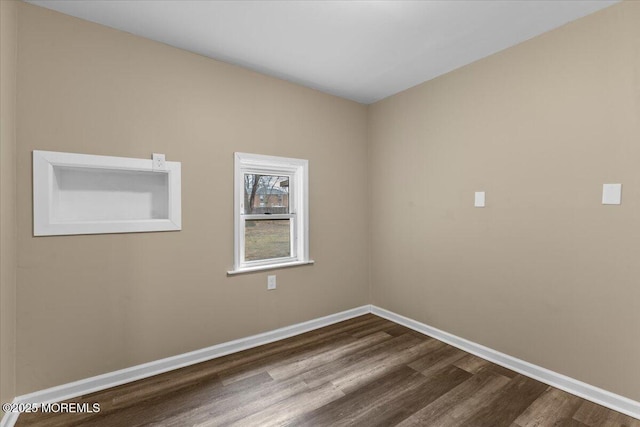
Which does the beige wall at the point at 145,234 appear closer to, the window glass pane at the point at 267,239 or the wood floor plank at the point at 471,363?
the window glass pane at the point at 267,239

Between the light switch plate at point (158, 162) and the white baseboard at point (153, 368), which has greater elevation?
the light switch plate at point (158, 162)

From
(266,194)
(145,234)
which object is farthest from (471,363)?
(145,234)

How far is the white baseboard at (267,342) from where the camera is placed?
6.07 feet

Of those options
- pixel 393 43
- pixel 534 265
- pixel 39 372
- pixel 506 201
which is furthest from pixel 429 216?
pixel 39 372

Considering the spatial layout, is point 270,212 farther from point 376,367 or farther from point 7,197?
point 7,197

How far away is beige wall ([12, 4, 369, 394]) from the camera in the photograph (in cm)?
187

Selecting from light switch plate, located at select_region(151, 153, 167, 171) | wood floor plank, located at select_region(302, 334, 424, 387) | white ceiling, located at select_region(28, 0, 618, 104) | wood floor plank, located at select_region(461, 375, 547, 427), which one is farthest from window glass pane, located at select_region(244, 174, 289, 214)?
wood floor plank, located at select_region(461, 375, 547, 427)

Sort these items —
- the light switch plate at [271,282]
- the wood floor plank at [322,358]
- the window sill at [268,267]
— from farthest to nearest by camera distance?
the light switch plate at [271,282]
the window sill at [268,267]
the wood floor plank at [322,358]

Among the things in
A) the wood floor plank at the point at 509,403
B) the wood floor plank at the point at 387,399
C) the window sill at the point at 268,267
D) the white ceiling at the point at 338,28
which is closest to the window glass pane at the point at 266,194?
the window sill at the point at 268,267

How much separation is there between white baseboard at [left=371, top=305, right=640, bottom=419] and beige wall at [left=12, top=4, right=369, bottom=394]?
1251 millimetres

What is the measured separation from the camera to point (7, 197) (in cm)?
168

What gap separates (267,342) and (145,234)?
1438mm

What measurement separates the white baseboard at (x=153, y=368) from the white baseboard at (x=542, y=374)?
3.79 feet

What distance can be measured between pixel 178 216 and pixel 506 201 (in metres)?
2.60
